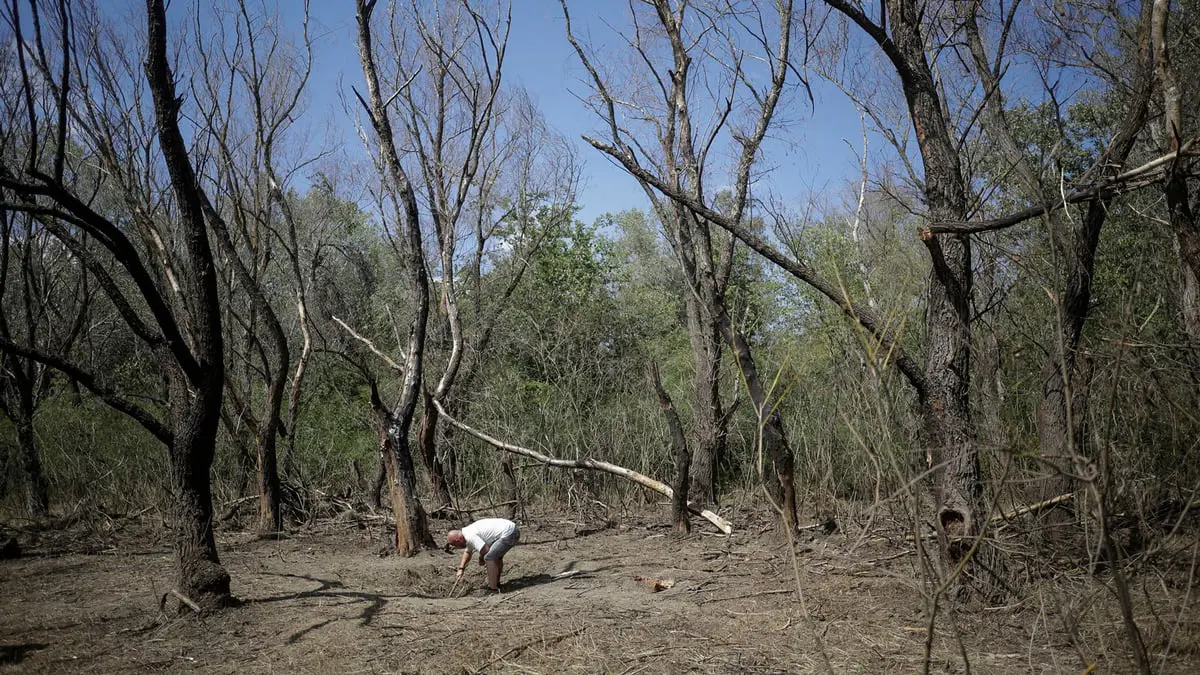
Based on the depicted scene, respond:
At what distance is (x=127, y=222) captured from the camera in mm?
16516

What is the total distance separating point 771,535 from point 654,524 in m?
1.88

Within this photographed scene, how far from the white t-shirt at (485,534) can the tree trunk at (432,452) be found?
305cm

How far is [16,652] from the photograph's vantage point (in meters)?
4.88

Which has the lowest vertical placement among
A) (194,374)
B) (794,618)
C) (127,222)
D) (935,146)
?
(794,618)

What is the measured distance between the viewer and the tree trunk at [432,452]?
930 cm

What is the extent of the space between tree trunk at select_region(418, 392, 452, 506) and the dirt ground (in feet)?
5.93

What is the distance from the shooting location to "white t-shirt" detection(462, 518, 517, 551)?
641 cm

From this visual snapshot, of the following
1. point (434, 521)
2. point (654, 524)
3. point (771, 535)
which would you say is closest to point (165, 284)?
point (434, 521)

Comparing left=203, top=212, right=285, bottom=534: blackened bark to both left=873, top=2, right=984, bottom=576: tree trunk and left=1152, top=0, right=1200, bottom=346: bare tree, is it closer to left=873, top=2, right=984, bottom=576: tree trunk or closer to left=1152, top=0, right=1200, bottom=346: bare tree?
left=873, top=2, right=984, bottom=576: tree trunk

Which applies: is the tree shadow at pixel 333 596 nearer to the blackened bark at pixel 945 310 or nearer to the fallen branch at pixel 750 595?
the fallen branch at pixel 750 595

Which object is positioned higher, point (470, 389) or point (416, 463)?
point (470, 389)

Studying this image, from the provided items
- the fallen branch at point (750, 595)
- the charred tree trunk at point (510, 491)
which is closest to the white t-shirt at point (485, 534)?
the fallen branch at point (750, 595)

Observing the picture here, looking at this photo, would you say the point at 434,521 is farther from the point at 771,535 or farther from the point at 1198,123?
the point at 1198,123

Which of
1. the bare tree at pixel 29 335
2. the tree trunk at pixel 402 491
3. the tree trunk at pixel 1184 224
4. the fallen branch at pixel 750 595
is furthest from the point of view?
the bare tree at pixel 29 335
